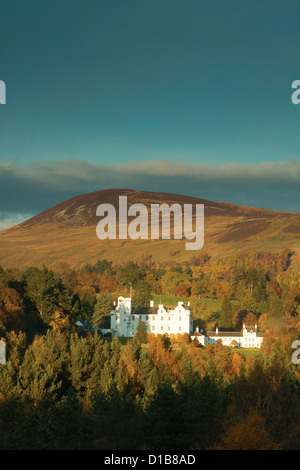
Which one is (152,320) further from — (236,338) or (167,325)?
(236,338)

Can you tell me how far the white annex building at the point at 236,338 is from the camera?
326 ft

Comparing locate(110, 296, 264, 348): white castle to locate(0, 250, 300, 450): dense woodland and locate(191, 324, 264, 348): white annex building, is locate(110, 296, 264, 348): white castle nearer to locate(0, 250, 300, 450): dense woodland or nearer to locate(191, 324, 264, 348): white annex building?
locate(191, 324, 264, 348): white annex building

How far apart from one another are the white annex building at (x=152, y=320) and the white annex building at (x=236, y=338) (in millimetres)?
3879

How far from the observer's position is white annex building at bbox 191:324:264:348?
326ft

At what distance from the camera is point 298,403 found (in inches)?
1921

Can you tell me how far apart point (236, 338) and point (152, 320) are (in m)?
15.2

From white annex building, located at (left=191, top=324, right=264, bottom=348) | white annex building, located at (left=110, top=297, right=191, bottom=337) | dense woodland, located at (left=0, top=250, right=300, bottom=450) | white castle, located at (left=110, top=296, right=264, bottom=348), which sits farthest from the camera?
white annex building, located at (left=110, top=297, right=191, bottom=337)

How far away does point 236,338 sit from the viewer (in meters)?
102

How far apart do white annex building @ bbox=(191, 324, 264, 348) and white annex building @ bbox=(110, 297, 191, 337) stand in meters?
3.88

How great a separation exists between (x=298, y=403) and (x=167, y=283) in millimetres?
97939

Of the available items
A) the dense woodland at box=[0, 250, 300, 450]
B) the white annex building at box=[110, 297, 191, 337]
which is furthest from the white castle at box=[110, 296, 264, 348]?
the dense woodland at box=[0, 250, 300, 450]

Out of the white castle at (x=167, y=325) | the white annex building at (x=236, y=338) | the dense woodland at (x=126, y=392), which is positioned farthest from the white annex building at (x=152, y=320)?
the dense woodland at (x=126, y=392)

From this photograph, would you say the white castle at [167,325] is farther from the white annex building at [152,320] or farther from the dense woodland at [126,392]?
the dense woodland at [126,392]
